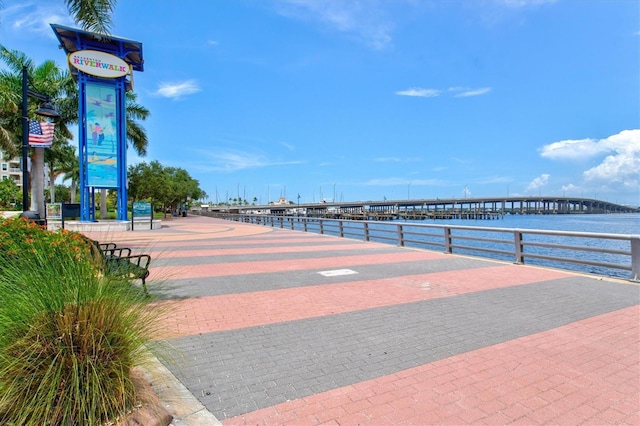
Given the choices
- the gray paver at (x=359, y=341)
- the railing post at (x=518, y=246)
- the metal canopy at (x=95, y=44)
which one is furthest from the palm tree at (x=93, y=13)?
the metal canopy at (x=95, y=44)

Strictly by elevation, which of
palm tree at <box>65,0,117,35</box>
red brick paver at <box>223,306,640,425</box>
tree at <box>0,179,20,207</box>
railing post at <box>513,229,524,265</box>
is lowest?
red brick paver at <box>223,306,640,425</box>

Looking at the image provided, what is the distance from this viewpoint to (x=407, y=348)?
13.9 ft

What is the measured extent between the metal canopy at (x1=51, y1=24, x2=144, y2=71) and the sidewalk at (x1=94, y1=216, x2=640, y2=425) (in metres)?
19.7

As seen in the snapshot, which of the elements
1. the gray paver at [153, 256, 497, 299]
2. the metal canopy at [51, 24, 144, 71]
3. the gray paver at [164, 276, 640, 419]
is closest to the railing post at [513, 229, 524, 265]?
the gray paver at [153, 256, 497, 299]

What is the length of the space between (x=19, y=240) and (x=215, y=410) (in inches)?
157

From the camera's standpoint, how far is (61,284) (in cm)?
272

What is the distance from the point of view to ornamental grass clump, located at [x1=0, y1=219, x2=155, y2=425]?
2.37 meters

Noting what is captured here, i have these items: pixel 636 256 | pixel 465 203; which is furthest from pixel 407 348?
pixel 465 203

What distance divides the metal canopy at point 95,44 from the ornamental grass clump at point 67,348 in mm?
22601

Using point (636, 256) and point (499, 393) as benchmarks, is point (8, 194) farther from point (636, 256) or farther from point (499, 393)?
point (636, 256)

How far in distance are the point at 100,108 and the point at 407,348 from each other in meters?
24.0

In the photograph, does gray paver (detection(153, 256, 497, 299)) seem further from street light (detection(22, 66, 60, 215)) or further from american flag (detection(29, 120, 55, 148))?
american flag (detection(29, 120, 55, 148))

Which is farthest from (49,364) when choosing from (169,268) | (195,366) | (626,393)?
(169,268)

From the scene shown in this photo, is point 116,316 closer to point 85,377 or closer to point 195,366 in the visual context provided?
point 85,377
